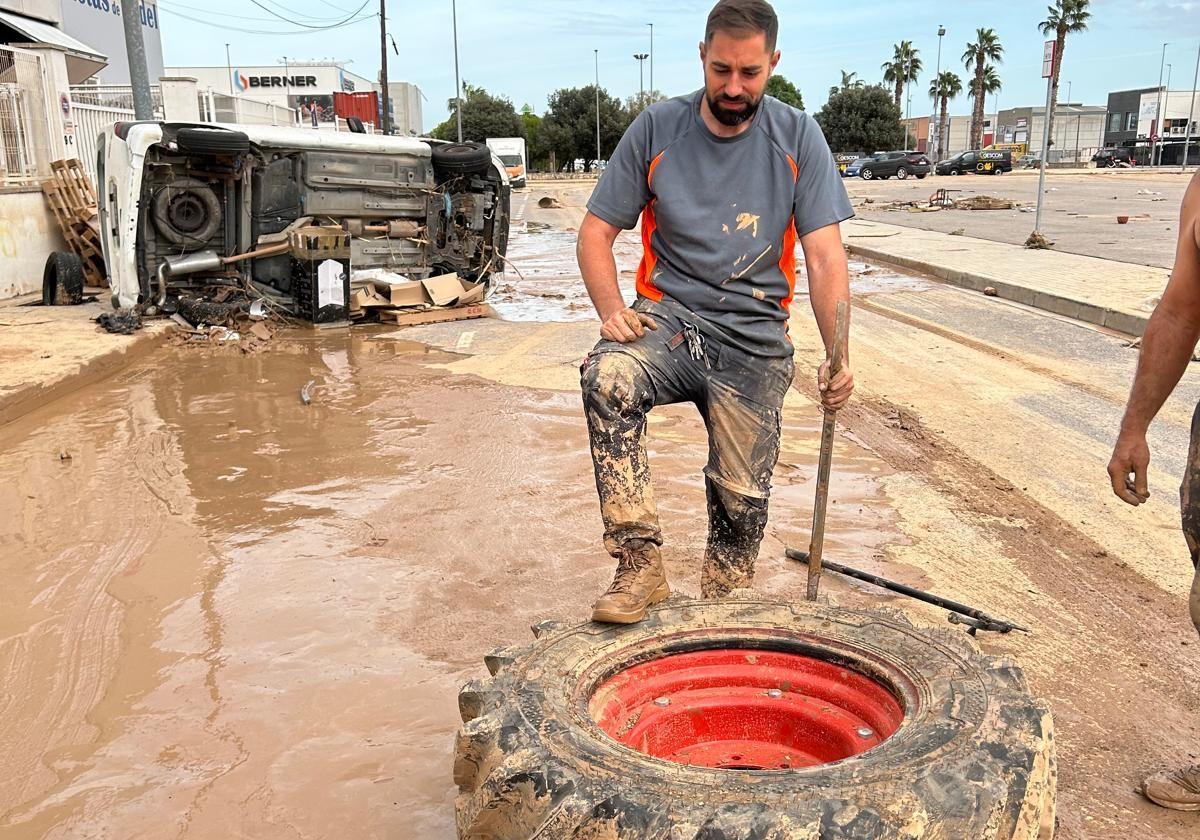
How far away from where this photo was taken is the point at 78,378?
8375 mm

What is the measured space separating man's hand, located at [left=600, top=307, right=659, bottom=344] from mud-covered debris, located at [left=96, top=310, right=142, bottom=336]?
8340mm

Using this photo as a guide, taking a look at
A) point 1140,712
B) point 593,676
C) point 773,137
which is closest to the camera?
point 593,676

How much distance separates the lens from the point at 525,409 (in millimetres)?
7309

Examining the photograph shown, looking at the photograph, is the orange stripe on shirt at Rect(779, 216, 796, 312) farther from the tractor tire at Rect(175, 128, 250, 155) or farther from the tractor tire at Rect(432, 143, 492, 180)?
the tractor tire at Rect(432, 143, 492, 180)

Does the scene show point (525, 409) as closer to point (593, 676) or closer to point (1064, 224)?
point (593, 676)

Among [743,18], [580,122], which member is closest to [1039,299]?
[743,18]

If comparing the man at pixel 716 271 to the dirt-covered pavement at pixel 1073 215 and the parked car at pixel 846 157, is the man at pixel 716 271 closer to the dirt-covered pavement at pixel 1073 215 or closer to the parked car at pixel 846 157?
the dirt-covered pavement at pixel 1073 215

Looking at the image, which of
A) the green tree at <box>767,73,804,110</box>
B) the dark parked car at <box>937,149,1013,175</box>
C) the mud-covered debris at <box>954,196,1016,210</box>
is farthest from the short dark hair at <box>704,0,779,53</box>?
the green tree at <box>767,73,804,110</box>

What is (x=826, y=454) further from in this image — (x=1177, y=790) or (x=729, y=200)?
(x=1177, y=790)

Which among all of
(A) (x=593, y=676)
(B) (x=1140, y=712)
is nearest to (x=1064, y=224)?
(B) (x=1140, y=712)

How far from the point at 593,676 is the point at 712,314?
1174mm

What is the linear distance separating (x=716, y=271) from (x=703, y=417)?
0.45 metres

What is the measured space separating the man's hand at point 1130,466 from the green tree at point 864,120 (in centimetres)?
7525

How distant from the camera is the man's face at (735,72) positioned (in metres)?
2.83
